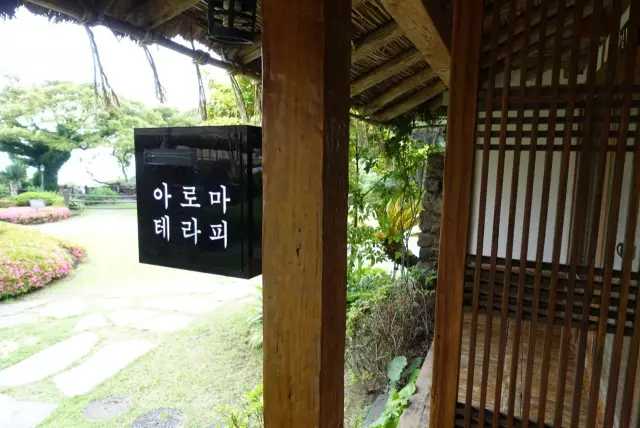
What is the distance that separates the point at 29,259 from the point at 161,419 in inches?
200

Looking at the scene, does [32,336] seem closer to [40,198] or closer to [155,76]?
[155,76]

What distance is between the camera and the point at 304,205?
65 cm

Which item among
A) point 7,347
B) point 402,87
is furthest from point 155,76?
point 7,347

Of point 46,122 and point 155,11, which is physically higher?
point 46,122

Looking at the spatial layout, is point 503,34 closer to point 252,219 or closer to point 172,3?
point 172,3

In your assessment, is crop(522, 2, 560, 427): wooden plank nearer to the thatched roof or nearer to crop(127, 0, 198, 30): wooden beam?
the thatched roof

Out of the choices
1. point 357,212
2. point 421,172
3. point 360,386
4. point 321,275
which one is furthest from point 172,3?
point 421,172

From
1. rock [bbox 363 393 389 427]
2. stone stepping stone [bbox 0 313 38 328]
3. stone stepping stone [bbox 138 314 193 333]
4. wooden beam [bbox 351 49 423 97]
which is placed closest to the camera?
wooden beam [bbox 351 49 423 97]

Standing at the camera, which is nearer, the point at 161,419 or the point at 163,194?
the point at 163,194

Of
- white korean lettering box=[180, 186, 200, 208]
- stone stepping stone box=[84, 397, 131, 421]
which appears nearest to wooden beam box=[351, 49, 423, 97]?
white korean lettering box=[180, 186, 200, 208]

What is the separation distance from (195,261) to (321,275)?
49 cm

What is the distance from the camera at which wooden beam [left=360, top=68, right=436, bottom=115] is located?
325 centimetres

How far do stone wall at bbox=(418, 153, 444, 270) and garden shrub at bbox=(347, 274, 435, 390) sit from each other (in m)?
0.92

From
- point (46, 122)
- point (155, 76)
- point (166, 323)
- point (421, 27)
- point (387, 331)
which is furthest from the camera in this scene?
point (46, 122)
